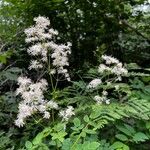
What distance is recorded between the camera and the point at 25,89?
7.57ft

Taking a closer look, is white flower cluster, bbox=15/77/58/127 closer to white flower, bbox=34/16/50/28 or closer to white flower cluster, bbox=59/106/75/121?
white flower cluster, bbox=59/106/75/121

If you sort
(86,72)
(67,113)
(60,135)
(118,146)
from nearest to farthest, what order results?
(60,135), (118,146), (67,113), (86,72)

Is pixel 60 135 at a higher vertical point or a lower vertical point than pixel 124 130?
higher

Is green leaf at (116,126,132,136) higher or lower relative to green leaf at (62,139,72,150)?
lower

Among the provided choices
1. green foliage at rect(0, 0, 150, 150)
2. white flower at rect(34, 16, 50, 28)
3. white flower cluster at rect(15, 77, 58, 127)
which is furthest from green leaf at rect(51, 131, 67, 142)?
white flower at rect(34, 16, 50, 28)

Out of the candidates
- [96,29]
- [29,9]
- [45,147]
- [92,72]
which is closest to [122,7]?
[96,29]

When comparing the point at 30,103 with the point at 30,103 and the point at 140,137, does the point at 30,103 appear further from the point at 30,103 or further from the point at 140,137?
the point at 140,137

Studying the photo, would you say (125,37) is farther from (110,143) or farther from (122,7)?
(110,143)

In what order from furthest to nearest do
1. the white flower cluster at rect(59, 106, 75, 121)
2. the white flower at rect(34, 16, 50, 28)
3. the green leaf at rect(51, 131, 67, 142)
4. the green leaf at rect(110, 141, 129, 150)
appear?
the white flower at rect(34, 16, 50, 28), the white flower cluster at rect(59, 106, 75, 121), the green leaf at rect(110, 141, 129, 150), the green leaf at rect(51, 131, 67, 142)

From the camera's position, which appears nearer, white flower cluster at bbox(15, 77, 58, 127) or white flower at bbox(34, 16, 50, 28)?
white flower cluster at bbox(15, 77, 58, 127)

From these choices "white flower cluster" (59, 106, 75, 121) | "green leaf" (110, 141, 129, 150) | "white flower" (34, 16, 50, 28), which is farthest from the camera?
"white flower" (34, 16, 50, 28)

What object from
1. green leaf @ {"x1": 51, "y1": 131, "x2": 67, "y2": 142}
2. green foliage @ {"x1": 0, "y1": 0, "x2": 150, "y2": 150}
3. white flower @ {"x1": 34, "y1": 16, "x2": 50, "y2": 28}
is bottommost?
green foliage @ {"x1": 0, "y1": 0, "x2": 150, "y2": 150}

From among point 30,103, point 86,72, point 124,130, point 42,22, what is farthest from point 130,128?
point 86,72

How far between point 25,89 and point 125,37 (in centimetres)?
184
